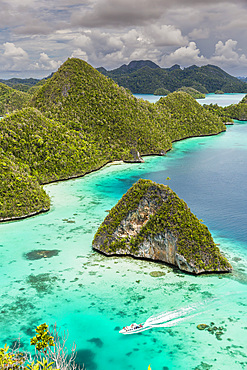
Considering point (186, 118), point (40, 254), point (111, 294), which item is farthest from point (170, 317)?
point (186, 118)

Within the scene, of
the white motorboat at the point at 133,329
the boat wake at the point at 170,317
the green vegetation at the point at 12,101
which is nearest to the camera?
the white motorboat at the point at 133,329

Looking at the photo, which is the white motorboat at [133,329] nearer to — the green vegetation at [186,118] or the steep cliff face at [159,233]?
the steep cliff face at [159,233]

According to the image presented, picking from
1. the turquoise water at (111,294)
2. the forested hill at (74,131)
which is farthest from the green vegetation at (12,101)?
the turquoise water at (111,294)

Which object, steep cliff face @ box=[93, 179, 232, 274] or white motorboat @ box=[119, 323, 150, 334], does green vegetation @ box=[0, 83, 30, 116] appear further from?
white motorboat @ box=[119, 323, 150, 334]

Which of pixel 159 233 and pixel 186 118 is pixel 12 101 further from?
pixel 159 233

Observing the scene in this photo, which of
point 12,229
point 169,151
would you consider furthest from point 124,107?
point 12,229

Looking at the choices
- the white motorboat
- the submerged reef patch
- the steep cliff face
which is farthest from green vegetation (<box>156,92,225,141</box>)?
the white motorboat
